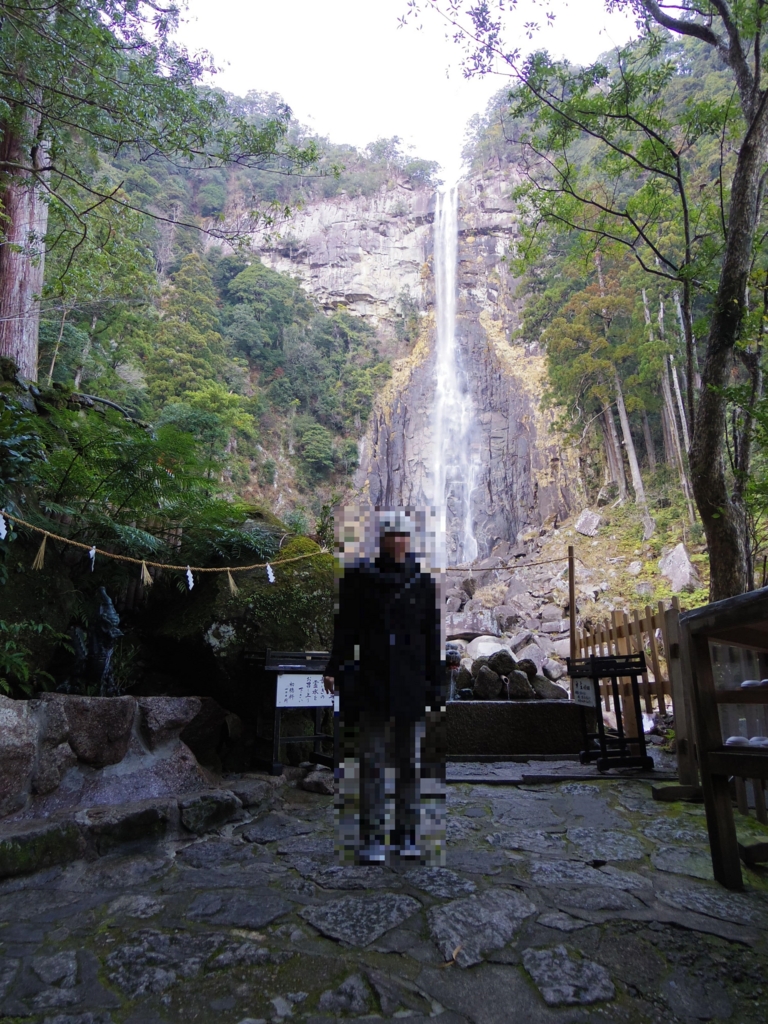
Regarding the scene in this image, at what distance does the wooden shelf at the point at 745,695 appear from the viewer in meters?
2.27

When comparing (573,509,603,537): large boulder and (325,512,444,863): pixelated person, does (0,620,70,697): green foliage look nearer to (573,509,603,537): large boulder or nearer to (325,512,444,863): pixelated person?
(325,512,444,863): pixelated person

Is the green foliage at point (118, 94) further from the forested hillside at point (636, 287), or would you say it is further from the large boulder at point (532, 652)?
the large boulder at point (532, 652)

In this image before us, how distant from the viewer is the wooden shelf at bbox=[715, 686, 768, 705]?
227cm

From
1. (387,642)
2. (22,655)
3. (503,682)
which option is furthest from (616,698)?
(22,655)

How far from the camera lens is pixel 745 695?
92.5 inches

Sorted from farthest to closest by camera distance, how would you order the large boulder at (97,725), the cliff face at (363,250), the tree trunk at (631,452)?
the cliff face at (363,250)
the tree trunk at (631,452)
the large boulder at (97,725)

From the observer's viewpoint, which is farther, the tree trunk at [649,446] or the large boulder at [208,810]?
the tree trunk at [649,446]

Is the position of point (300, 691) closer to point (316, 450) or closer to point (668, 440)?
point (668, 440)

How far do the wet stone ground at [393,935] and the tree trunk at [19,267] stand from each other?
7104 millimetres

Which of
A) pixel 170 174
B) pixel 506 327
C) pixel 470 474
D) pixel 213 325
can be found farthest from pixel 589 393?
pixel 170 174

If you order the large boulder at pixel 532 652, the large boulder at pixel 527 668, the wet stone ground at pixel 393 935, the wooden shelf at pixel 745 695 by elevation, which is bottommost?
the wet stone ground at pixel 393 935

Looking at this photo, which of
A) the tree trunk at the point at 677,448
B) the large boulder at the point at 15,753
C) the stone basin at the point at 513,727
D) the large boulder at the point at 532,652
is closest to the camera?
the large boulder at the point at 15,753

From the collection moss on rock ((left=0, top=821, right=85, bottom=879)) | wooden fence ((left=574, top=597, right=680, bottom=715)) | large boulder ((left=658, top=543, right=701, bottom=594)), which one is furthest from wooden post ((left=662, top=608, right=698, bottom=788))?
large boulder ((left=658, top=543, right=701, bottom=594))

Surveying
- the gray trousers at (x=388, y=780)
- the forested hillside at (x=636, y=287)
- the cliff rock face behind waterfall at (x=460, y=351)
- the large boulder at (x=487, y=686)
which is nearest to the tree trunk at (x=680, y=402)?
the forested hillside at (x=636, y=287)
